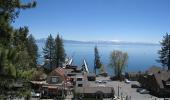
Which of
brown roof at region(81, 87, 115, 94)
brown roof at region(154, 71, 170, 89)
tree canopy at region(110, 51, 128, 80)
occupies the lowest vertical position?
brown roof at region(81, 87, 115, 94)

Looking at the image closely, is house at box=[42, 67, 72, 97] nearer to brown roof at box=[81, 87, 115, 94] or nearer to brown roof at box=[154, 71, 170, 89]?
brown roof at box=[81, 87, 115, 94]

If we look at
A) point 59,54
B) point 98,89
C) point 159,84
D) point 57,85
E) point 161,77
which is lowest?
point 98,89

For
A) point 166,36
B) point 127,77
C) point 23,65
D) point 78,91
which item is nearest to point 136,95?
point 78,91

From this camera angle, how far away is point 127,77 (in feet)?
317

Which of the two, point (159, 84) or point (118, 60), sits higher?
point (118, 60)

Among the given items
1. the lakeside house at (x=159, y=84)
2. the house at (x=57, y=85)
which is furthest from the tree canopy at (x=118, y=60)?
the house at (x=57, y=85)

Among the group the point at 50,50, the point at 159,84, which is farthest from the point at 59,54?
the point at 159,84

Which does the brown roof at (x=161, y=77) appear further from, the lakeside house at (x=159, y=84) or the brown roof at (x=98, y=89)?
the brown roof at (x=98, y=89)

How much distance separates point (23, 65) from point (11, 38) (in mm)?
1241

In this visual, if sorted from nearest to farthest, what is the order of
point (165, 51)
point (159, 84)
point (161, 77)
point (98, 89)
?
point (98, 89) → point (159, 84) → point (161, 77) → point (165, 51)

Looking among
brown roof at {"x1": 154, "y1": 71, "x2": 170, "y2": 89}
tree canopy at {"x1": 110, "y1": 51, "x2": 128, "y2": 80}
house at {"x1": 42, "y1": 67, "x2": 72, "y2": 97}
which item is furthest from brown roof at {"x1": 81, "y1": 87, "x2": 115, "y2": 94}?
tree canopy at {"x1": 110, "y1": 51, "x2": 128, "y2": 80}

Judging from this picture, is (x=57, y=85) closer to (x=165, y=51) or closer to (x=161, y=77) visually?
(x=161, y=77)

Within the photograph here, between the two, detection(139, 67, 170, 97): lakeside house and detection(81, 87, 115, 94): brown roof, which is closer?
detection(81, 87, 115, 94): brown roof

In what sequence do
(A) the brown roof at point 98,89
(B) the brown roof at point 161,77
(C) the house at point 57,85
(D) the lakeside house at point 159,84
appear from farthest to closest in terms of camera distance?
(B) the brown roof at point 161,77 < (D) the lakeside house at point 159,84 < (A) the brown roof at point 98,89 < (C) the house at point 57,85
